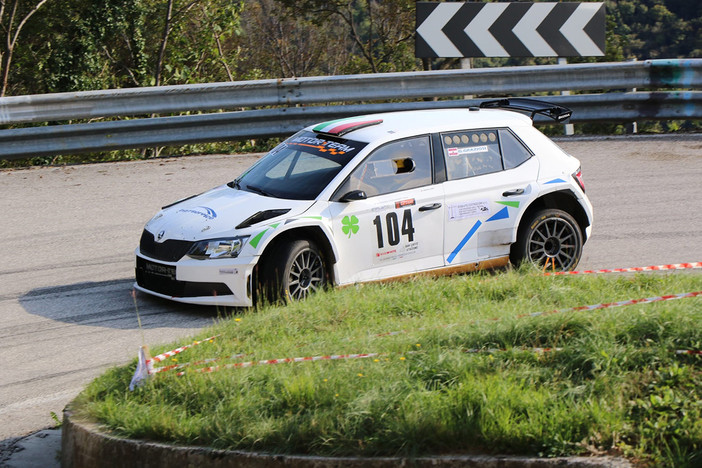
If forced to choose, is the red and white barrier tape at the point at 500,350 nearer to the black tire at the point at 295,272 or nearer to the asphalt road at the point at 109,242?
the black tire at the point at 295,272

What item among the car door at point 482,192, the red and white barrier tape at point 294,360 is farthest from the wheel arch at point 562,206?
the red and white barrier tape at point 294,360

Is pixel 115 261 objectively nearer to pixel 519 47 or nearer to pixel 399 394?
pixel 399 394

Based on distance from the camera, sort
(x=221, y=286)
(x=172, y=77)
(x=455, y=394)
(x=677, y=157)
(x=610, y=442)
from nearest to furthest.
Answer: (x=610, y=442)
(x=455, y=394)
(x=221, y=286)
(x=677, y=157)
(x=172, y=77)

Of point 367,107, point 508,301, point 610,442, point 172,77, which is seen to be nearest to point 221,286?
point 508,301

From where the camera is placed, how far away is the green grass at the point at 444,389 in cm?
410

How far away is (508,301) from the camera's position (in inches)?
255

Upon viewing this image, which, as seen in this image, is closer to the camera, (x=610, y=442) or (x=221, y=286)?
Answer: (x=610, y=442)

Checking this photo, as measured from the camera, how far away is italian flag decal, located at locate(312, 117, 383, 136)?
8.05 metres

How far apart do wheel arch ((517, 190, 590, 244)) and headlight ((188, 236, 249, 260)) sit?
8.93ft

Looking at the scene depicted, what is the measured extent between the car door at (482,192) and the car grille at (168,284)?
2.14 meters

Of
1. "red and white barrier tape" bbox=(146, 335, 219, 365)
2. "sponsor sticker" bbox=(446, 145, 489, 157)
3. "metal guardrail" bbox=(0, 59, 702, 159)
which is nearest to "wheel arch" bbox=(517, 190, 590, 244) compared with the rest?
"sponsor sticker" bbox=(446, 145, 489, 157)

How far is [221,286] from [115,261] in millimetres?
2349

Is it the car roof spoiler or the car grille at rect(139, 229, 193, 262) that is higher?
the car roof spoiler

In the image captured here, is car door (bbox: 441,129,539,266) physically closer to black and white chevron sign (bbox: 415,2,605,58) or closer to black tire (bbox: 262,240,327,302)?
black tire (bbox: 262,240,327,302)
